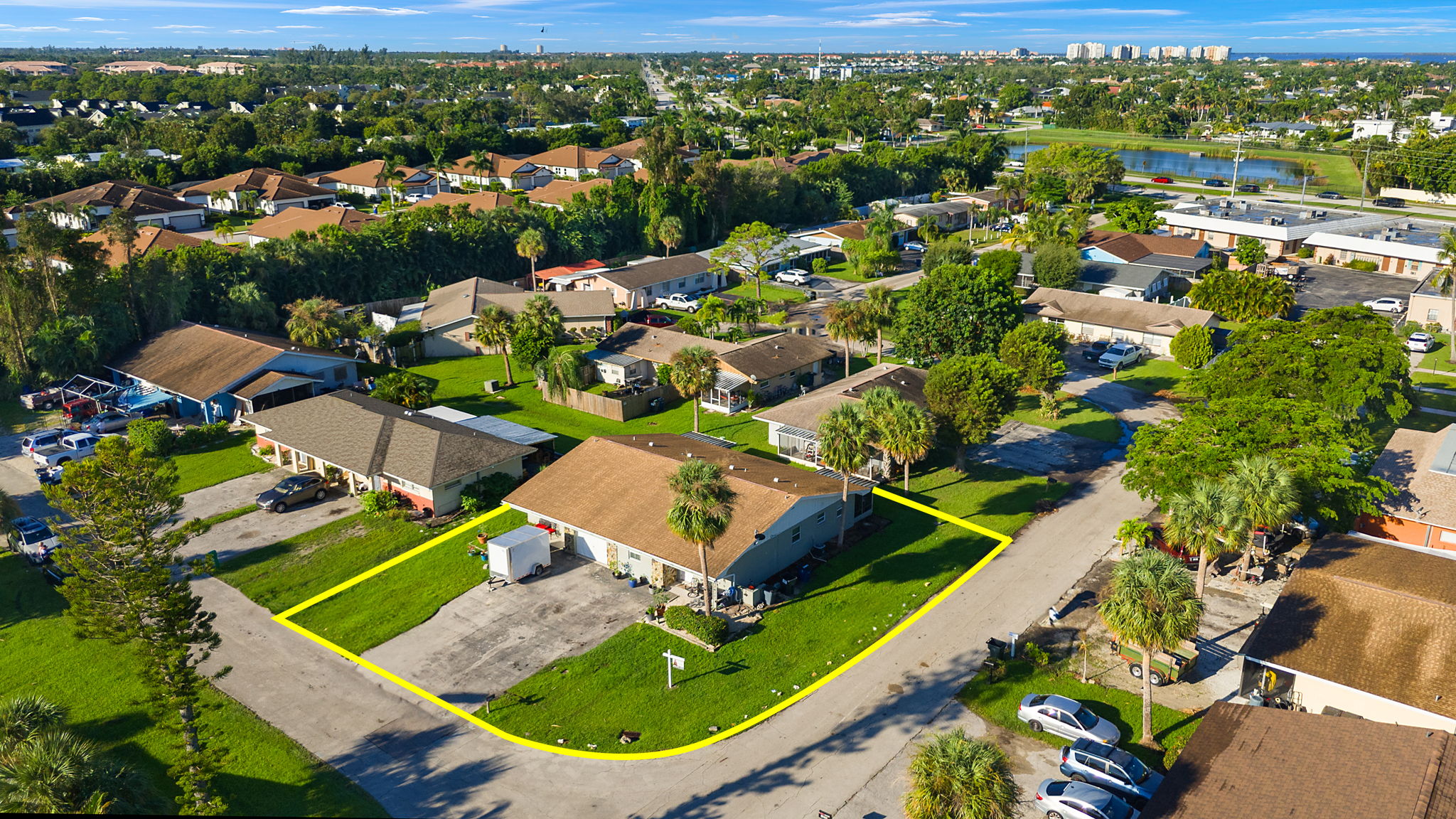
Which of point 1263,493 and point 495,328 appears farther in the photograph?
point 495,328

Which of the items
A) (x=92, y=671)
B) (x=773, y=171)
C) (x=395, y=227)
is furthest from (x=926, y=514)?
(x=773, y=171)

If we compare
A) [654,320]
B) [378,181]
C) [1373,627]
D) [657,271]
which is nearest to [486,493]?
[654,320]

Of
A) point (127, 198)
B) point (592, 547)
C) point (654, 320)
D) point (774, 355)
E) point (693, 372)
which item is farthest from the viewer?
point (127, 198)

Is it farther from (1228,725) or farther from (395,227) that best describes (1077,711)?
(395,227)

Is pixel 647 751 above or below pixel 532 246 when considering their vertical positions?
below

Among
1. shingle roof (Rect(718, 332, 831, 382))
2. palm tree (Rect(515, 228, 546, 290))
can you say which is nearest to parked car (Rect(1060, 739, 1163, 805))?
shingle roof (Rect(718, 332, 831, 382))

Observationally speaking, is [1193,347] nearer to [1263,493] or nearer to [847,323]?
[847,323]
